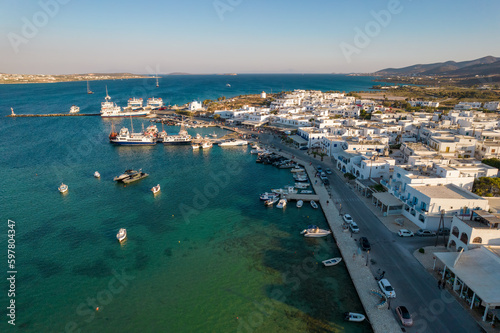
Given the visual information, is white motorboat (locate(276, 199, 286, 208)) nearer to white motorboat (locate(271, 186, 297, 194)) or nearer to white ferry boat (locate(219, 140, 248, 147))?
white motorboat (locate(271, 186, 297, 194))

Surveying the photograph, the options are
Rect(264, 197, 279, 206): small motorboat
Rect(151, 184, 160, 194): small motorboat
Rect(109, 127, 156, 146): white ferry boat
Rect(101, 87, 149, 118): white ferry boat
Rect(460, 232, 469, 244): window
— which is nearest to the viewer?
Rect(460, 232, 469, 244): window

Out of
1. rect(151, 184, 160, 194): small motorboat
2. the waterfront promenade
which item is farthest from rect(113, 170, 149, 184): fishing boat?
the waterfront promenade

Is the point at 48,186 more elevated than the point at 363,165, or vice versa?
the point at 363,165

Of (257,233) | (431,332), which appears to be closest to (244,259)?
(257,233)

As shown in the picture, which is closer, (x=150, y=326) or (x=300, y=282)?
(x=150, y=326)

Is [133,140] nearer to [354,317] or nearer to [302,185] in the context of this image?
[302,185]

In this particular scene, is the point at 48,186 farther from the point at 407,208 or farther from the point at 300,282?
the point at 407,208

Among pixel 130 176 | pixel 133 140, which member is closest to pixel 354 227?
pixel 130 176
